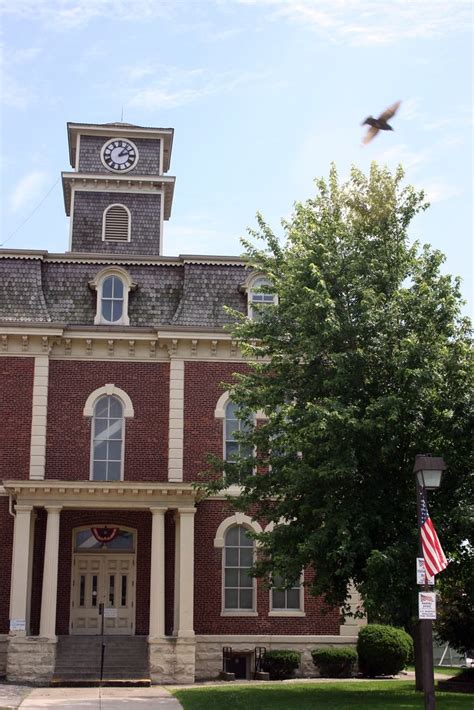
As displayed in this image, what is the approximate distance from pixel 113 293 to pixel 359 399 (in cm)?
1107

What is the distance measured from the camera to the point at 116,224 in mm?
33875

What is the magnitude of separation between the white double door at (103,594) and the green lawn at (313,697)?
459 cm

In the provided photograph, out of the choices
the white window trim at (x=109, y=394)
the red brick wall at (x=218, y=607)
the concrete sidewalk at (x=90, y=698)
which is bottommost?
the concrete sidewalk at (x=90, y=698)

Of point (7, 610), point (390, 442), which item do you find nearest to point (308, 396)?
point (390, 442)

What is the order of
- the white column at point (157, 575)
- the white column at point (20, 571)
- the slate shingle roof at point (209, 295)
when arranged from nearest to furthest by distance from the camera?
the white column at point (20, 571) < the white column at point (157, 575) < the slate shingle roof at point (209, 295)

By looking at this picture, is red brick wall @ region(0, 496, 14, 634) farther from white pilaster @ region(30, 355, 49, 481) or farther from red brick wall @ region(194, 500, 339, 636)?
red brick wall @ region(194, 500, 339, 636)

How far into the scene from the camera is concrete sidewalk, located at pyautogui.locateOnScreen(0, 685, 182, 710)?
59.4 feet

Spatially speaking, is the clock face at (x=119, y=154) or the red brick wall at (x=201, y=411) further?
the clock face at (x=119, y=154)

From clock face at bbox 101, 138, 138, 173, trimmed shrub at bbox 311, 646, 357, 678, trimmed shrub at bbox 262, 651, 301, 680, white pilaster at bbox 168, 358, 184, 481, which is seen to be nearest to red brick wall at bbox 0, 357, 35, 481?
white pilaster at bbox 168, 358, 184, 481

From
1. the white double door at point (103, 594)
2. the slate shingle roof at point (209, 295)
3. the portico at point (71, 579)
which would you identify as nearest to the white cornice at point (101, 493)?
the portico at point (71, 579)

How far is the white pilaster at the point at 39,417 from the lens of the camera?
25844 millimetres

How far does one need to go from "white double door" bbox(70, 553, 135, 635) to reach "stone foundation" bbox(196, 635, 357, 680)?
2085mm

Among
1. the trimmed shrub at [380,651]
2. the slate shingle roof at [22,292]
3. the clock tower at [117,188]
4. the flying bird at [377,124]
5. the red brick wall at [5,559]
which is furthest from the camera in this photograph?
the clock tower at [117,188]

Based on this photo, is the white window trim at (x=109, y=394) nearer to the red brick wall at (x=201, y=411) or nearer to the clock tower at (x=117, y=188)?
the red brick wall at (x=201, y=411)
